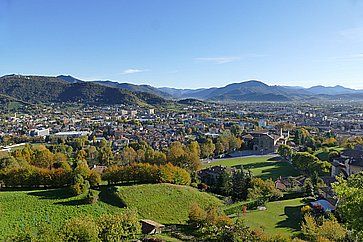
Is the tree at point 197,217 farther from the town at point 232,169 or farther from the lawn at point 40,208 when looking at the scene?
the lawn at point 40,208

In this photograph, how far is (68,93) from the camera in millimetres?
180500

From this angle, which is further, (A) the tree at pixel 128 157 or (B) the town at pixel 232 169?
(A) the tree at pixel 128 157

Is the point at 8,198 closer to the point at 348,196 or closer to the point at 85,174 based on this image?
the point at 85,174

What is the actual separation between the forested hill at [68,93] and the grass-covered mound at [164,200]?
5113 inches

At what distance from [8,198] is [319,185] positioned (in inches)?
969

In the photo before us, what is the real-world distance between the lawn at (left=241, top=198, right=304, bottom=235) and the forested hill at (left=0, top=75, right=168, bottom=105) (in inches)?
5282

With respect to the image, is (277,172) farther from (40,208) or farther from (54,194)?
(40,208)

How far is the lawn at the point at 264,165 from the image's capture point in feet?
134

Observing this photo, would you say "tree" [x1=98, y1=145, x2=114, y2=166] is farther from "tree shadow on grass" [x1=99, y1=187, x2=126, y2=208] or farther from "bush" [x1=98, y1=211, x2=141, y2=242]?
"bush" [x1=98, y1=211, x2=141, y2=242]

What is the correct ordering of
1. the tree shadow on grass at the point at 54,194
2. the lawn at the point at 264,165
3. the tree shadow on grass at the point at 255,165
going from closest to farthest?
the tree shadow on grass at the point at 54,194 → the lawn at the point at 264,165 → the tree shadow on grass at the point at 255,165

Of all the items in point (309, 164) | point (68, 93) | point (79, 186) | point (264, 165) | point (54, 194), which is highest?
point (68, 93)

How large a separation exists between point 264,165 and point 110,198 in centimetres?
2360

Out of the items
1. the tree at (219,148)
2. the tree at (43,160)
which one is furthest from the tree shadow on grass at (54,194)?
the tree at (219,148)

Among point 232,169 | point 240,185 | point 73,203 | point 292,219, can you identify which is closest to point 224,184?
point 240,185
